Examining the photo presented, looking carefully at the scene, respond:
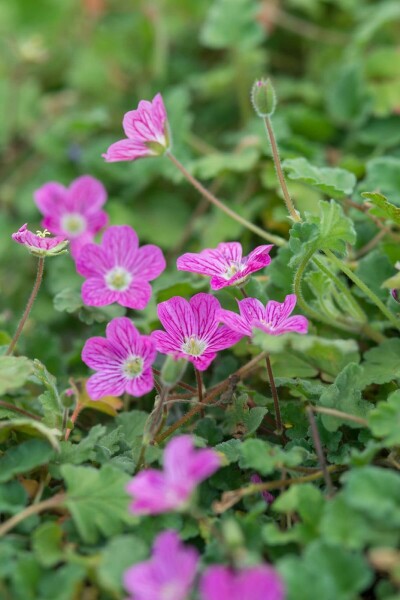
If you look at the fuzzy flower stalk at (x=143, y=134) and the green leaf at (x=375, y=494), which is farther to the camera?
the fuzzy flower stalk at (x=143, y=134)

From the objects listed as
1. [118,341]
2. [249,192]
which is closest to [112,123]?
[249,192]

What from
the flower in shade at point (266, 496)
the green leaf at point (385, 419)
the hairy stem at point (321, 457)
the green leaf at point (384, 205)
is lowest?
the flower in shade at point (266, 496)

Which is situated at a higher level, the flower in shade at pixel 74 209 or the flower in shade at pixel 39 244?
the flower in shade at pixel 39 244

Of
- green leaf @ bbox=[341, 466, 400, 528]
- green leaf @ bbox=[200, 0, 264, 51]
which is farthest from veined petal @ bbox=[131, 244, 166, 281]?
green leaf @ bbox=[200, 0, 264, 51]

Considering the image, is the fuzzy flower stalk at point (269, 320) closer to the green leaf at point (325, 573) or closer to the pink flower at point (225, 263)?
the pink flower at point (225, 263)

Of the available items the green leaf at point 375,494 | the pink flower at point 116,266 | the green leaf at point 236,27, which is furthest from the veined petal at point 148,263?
the green leaf at point 236,27

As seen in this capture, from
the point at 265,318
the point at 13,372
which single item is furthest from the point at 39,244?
the point at 265,318

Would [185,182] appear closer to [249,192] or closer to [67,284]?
[249,192]
